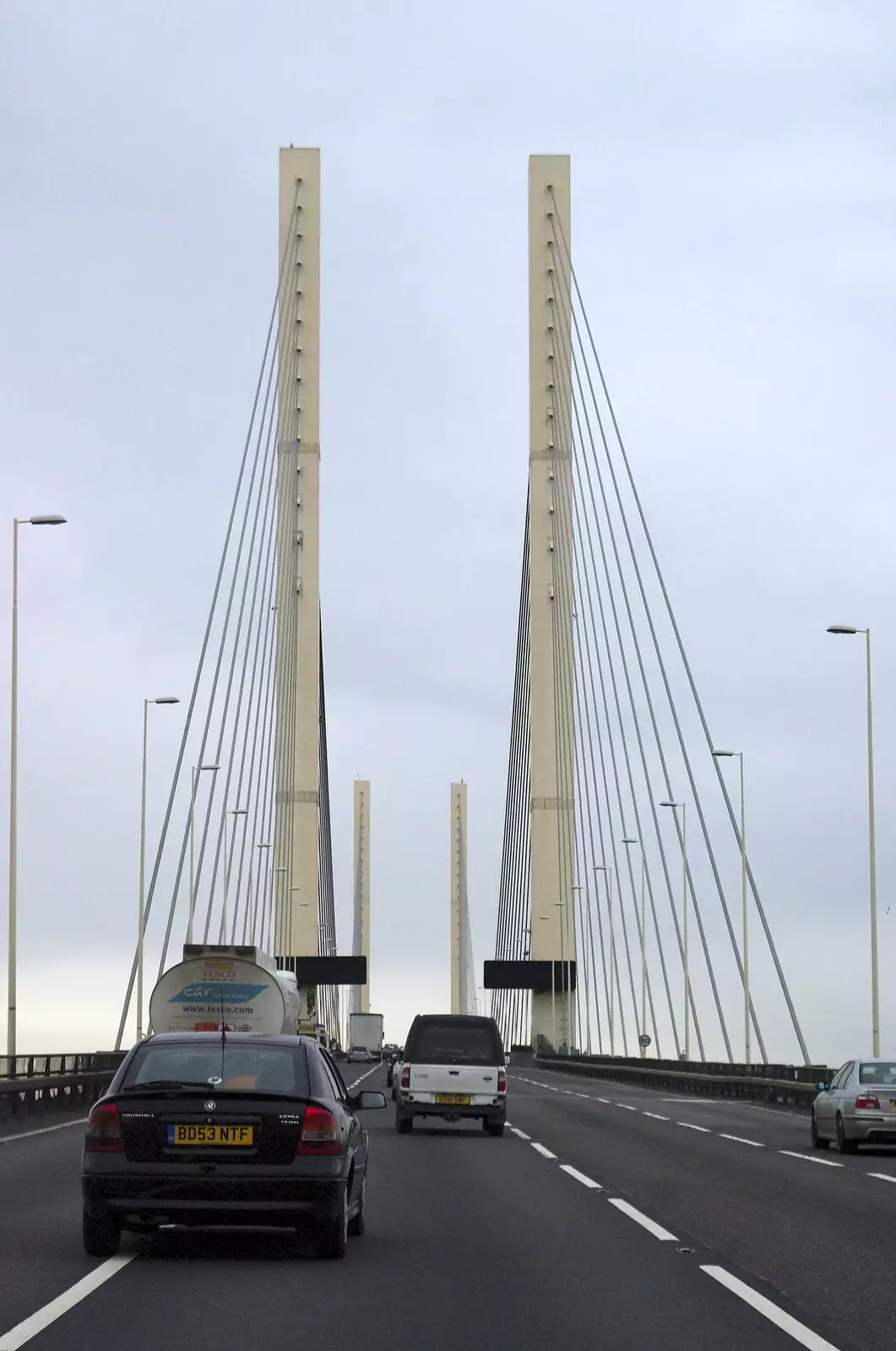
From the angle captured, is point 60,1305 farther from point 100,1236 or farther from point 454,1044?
point 454,1044

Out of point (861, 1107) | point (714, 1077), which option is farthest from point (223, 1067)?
point (714, 1077)

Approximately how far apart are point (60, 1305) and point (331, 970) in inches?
3257

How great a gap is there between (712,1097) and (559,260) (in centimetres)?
2551

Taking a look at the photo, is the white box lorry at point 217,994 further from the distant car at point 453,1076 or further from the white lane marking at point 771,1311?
the white lane marking at point 771,1311

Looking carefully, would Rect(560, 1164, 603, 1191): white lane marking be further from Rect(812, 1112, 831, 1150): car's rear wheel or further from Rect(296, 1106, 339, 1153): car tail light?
Rect(296, 1106, 339, 1153): car tail light

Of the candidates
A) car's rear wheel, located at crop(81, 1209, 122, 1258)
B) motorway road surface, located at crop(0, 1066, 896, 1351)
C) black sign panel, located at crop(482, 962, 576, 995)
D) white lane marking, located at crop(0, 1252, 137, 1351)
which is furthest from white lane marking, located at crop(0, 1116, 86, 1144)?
black sign panel, located at crop(482, 962, 576, 995)

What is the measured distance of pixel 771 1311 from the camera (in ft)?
34.5

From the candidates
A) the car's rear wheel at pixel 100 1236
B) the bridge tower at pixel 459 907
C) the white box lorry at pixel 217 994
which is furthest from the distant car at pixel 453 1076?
the bridge tower at pixel 459 907

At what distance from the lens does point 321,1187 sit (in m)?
12.3

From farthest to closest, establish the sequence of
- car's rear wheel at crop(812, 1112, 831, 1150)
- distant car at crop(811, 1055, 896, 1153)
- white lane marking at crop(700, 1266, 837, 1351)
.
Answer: car's rear wheel at crop(812, 1112, 831, 1150) → distant car at crop(811, 1055, 896, 1153) → white lane marking at crop(700, 1266, 837, 1351)

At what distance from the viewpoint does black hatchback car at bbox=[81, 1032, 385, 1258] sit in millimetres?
12188

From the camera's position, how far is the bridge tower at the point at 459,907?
412 feet

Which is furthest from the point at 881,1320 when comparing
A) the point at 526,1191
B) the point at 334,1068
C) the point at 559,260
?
the point at 559,260

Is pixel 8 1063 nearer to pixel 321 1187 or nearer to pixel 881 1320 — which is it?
pixel 321 1187
